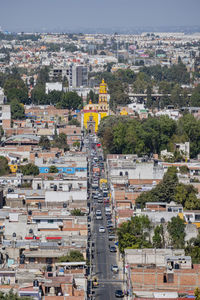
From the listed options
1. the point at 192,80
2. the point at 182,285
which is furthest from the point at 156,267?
the point at 192,80

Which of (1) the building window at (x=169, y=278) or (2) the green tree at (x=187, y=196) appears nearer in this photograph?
(1) the building window at (x=169, y=278)

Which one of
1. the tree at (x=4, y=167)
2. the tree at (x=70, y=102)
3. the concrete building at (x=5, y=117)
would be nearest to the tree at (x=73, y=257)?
the tree at (x=4, y=167)

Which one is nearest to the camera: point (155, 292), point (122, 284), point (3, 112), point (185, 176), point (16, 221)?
point (155, 292)

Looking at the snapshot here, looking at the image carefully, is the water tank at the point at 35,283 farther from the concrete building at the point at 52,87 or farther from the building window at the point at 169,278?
the concrete building at the point at 52,87

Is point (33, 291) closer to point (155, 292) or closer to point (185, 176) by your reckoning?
point (155, 292)

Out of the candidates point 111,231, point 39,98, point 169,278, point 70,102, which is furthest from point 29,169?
point 39,98

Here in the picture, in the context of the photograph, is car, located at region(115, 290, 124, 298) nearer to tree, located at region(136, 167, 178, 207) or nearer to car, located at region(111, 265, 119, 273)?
car, located at region(111, 265, 119, 273)

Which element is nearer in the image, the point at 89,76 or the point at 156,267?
the point at 156,267
